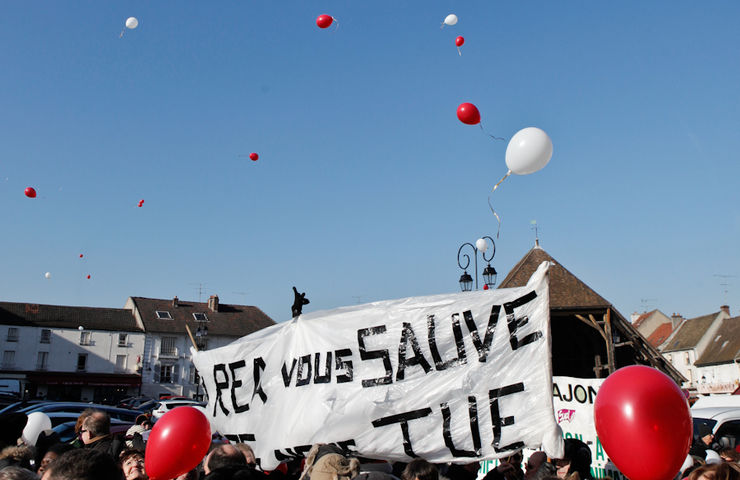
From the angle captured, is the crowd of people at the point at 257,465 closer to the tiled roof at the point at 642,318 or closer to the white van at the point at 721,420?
the white van at the point at 721,420

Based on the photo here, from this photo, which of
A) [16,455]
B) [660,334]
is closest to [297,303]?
[16,455]

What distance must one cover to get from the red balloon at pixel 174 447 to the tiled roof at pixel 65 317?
168 feet

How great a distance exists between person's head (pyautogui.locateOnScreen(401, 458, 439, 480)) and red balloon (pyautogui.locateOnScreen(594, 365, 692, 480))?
4.20 feet

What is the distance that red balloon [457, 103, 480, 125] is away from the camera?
26.6ft

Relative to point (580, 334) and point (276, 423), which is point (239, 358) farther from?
point (580, 334)

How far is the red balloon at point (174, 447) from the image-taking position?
12.5 ft

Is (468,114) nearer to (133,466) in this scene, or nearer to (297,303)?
(297,303)

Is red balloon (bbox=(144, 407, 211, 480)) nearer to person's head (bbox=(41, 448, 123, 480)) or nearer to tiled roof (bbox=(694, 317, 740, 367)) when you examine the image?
person's head (bbox=(41, 448, 123, 480))

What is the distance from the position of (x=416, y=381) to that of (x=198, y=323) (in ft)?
173

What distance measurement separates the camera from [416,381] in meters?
4.46

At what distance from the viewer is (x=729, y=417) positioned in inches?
414

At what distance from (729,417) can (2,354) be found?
50494 millimetres

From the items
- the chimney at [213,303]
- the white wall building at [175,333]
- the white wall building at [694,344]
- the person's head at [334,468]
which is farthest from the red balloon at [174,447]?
the white wall building at [694,344]

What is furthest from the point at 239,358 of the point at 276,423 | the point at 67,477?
the point at 67,477
